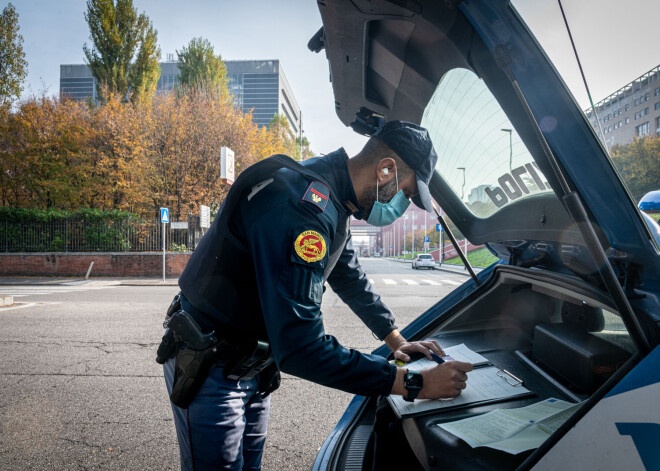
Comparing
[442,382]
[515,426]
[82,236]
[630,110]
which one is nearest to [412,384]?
[442,382]

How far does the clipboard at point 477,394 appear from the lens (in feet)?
4.28

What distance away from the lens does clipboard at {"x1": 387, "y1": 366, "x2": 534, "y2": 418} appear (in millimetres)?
1306

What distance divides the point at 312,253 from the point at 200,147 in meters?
17.9

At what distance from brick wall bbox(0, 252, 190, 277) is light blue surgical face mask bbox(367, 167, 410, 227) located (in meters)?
16.1

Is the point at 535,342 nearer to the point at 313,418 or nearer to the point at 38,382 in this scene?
the point at 313,418

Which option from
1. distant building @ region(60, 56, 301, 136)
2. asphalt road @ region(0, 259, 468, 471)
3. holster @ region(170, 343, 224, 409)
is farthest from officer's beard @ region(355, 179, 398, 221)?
distant building @ region(60, 56, 301, 136)

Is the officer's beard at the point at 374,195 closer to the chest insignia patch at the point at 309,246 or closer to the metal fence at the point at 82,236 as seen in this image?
the chest insignia patch at the point at 309,246

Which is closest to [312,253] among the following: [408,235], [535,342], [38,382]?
[535,342]

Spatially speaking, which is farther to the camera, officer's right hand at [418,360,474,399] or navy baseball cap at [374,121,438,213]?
navy baseball cap at [374,121,438,213]

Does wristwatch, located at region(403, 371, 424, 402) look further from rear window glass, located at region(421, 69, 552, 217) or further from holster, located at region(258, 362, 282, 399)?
rear window glass, located at region(421, 69, 552, 217)

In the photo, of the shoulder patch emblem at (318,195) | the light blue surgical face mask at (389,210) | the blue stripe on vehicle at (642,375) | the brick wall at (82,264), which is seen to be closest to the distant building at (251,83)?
the brick wall at (82,264)

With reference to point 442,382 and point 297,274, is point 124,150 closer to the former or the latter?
point 297,274

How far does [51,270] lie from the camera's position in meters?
16.3

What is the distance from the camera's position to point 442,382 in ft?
3.91
